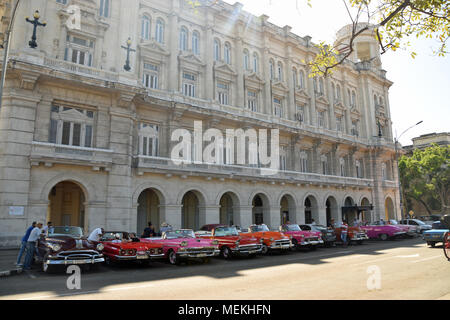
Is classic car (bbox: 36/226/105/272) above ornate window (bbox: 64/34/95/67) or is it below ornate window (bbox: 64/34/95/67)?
below

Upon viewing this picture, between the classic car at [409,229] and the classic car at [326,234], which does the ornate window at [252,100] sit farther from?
the classic car at [409,229]

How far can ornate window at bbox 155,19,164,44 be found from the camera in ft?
82.3

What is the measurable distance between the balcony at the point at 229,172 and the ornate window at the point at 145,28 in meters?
9.64

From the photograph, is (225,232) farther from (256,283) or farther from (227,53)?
(227,53)

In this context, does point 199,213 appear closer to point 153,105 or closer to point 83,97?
point 153,105

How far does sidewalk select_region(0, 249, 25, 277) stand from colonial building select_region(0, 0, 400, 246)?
0.91 m

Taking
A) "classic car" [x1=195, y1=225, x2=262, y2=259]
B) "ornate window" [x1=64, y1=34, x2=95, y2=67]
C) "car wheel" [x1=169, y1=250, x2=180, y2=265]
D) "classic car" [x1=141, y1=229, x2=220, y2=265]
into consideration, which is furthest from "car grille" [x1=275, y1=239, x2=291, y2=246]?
"ornate window" [x1=64, y1=34, x2=95, y2=67]

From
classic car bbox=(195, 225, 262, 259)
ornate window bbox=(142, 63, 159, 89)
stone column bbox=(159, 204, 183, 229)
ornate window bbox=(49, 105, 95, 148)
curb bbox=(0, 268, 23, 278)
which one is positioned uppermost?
ornate window bbox=(142, 63, 159, 89)

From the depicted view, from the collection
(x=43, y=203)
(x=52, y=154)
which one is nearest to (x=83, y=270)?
(x=43, y=203)

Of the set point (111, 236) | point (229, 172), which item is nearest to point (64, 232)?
point (111, 236)

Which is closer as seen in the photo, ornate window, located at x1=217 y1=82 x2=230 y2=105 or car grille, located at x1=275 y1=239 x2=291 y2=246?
car grille, located at x1=275 y1=239 x2=291 y2=246

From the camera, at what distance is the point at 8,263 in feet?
42.5

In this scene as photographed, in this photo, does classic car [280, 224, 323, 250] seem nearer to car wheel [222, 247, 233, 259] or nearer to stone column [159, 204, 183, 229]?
car wheel [222, 247, 233, 259]

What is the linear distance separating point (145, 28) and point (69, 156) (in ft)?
39.0
